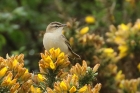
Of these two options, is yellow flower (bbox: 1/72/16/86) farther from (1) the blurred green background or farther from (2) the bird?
(1) the blurred green background

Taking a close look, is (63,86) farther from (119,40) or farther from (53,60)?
(119,40)

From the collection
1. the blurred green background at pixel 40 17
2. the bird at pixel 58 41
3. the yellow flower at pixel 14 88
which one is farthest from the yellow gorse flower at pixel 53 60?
the blurred green background at pixel 40 17

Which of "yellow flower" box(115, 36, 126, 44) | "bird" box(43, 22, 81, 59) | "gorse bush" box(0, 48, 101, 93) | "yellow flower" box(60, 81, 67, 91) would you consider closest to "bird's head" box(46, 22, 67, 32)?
"bird" box(43, 22, 81, 59)

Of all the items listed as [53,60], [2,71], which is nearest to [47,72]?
[53,60]

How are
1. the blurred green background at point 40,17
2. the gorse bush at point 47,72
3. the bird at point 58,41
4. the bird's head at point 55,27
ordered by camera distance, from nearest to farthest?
the gorse bush at point 47,72, the bird at point 58,41, the bird's head at point 55,27, the blurred green background at point 40,17

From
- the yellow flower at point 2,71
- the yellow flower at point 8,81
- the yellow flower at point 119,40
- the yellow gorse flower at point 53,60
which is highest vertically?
the yellow flower at point 119,40

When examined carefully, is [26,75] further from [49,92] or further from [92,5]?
[92,5]

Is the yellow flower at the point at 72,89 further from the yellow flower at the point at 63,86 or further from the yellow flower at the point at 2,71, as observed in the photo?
the yellow flower at the point at 2,71

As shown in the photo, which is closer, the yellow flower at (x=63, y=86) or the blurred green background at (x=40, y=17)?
the yellow flower at (x=63, y=86)

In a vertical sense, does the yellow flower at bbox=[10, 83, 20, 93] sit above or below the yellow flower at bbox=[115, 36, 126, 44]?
below
